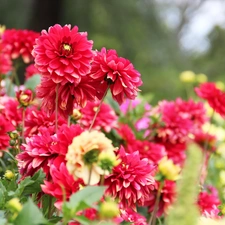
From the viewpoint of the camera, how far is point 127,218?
0.84 meters

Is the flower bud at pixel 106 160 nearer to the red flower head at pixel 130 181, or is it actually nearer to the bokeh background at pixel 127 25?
the red flower head at pixel 130 181

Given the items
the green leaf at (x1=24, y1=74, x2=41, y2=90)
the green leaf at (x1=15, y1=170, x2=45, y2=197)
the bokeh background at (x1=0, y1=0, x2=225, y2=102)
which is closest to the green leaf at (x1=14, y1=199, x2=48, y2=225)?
the green leaf at (x1=15, y1=170, x2=45, y2=197)

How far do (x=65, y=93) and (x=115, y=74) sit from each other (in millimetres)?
94

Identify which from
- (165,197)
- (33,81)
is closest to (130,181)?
(165,197)

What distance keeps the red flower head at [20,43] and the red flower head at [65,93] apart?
1.72ft

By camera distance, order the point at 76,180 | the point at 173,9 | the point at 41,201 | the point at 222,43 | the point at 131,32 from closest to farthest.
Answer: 1. the point at 76,180
2. the point at 41,201
3. the point at 131,32
4. the point at 222,43
5. the point at 173,9

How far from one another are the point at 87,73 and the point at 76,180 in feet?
0.71

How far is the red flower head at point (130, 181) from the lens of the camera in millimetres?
842

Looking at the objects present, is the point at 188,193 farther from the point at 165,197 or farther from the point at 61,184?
the point at 165,197

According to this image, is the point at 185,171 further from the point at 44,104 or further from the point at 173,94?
the point at 173,94

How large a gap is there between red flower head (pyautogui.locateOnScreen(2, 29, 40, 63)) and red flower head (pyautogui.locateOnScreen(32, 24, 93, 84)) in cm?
56

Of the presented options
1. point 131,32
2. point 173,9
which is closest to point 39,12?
point 131,32

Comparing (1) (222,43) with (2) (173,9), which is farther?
(2) (173,9)

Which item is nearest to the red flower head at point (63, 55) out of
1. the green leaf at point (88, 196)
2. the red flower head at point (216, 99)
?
the green leaf at point (88, 196)
